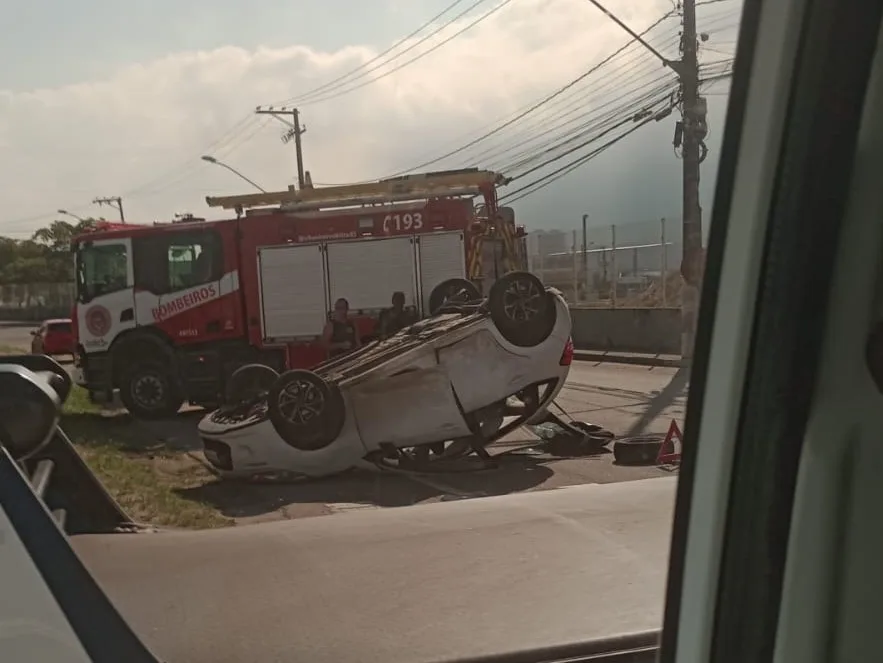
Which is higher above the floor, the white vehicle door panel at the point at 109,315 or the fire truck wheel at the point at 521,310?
the fire truck wheel at the point at 521,310

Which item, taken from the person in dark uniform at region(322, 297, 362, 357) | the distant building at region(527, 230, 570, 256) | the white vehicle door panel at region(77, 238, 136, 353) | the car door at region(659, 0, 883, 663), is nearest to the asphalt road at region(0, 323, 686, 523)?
the person in dark uniform at region(322, 297, 362, 357)

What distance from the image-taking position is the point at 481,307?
8.60m

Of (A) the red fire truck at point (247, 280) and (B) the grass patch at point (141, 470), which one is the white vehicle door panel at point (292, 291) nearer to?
(A) the red fire truck at point (247, 280)

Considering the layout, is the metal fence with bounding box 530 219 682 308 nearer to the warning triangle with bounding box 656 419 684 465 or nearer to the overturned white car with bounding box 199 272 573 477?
the overturned white car with bounding box 199 272 573 477

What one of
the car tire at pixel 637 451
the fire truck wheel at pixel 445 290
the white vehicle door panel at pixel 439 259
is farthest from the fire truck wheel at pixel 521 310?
the white vehicle door panel at pixel 439 259

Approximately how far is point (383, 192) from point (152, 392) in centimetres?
445

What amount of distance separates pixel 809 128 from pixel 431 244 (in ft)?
42.4

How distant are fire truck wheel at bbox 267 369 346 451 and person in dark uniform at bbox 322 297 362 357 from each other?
5.08 m

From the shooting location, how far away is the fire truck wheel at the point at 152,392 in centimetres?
1348

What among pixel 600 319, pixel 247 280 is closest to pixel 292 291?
pixel 247 280

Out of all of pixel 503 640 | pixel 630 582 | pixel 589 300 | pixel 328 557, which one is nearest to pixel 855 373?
pixel 503 640

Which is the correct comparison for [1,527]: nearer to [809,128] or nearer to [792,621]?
[792,621]

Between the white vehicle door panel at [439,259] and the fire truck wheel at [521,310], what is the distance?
18.0 ft

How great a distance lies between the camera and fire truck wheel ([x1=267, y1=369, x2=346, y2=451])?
8.16m
